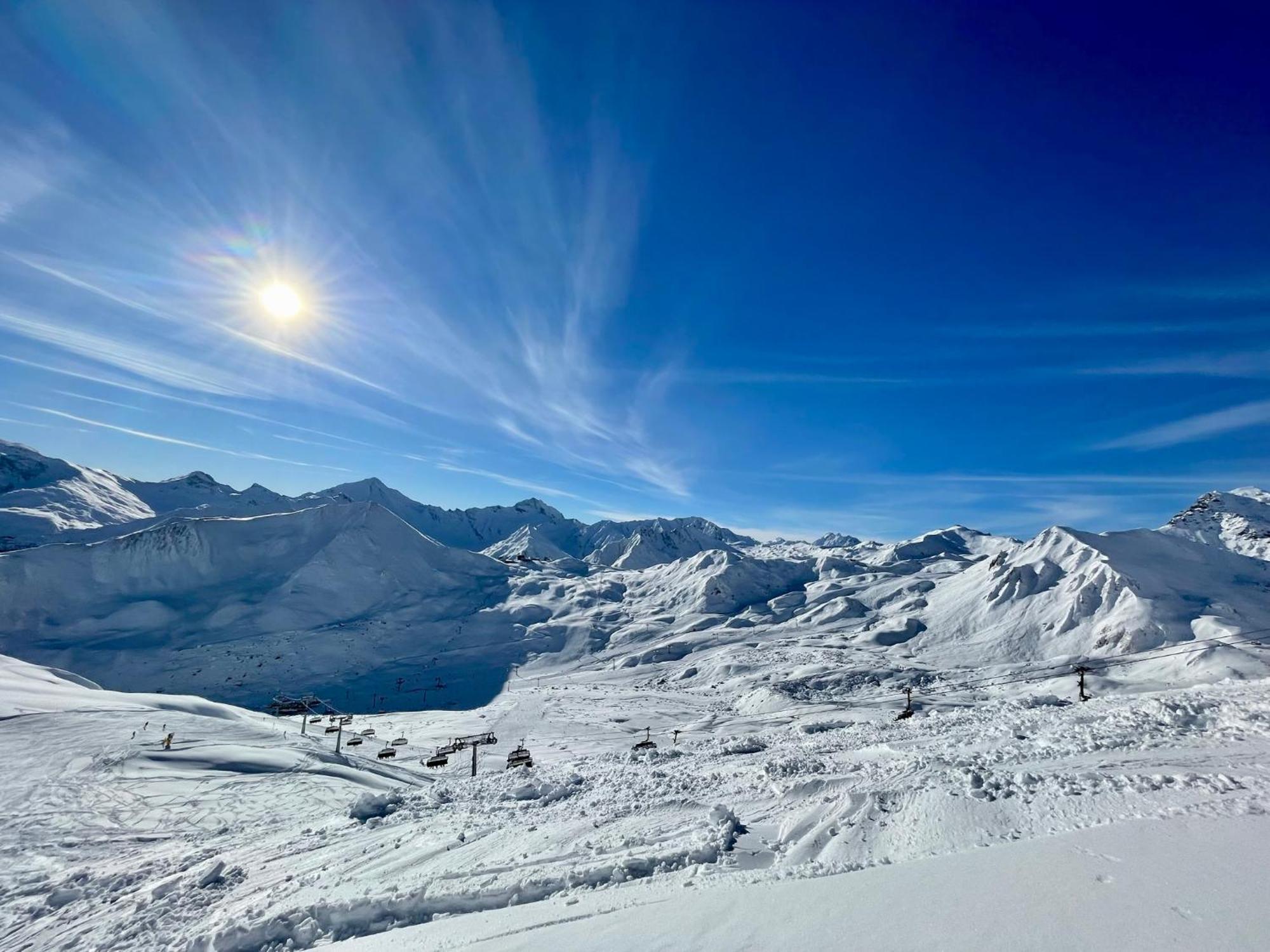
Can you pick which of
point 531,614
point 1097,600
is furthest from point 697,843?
point 531,614

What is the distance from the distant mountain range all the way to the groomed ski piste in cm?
6367

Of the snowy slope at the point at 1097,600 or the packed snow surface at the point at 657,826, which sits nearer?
the packed snow surface at the point at 657,826

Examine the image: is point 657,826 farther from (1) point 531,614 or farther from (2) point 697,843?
(1) point 531,614

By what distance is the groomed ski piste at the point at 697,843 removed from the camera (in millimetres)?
5965

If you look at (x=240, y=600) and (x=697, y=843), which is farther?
(x=240, y=600)

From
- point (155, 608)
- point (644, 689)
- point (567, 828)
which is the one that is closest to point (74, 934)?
point (567, 828)

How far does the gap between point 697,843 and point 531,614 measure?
492ft

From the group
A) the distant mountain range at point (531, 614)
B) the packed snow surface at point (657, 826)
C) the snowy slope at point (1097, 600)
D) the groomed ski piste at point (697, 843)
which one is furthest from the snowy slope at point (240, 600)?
the snowy slope at point (1097, 600)

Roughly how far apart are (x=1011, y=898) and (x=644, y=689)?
3652 inches

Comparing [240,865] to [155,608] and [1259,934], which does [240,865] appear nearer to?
[1259,934]

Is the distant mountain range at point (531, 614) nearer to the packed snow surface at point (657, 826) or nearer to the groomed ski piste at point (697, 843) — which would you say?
the packed snow surface at point (657, 826)

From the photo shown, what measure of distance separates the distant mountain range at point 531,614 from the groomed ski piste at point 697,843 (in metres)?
63.7

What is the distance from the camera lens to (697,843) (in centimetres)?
947

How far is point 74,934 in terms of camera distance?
1011cm
